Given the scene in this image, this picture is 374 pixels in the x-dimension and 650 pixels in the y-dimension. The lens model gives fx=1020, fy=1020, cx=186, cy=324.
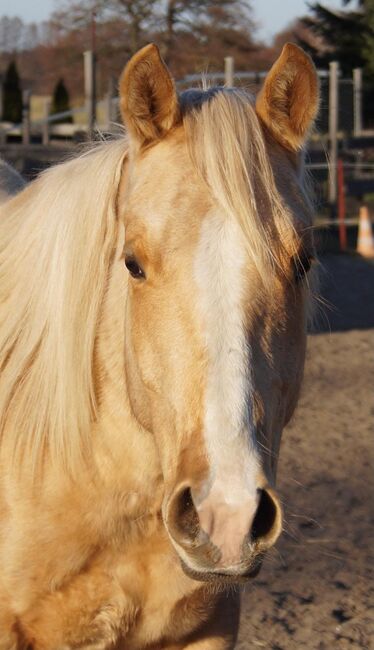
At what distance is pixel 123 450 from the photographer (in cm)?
258

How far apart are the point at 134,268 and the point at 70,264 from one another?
0.41 metres

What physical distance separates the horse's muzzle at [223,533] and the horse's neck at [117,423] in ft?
1.76

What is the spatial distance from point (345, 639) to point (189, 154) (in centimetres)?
225

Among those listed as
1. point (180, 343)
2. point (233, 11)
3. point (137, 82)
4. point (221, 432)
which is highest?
point (233, 11)

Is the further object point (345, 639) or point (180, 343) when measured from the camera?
point (345, 639)

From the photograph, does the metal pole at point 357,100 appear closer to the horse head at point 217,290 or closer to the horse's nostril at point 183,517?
the horse head at point 217,290

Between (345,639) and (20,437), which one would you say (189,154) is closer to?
(20,437)

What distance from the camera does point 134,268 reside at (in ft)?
7.38

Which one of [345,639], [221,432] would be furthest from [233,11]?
[221,432]

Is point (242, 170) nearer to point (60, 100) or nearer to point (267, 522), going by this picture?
point (267, 522)

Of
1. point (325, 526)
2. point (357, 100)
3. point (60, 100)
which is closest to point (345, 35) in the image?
point (60, 100)

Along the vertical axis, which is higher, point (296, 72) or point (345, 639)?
point (296, 72)

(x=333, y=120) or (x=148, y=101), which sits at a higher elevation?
(x=148, y=101)

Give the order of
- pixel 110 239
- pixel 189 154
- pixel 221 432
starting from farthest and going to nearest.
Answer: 1. pixel 110 239
2. pixel 189 154
3. pixel 221 432
